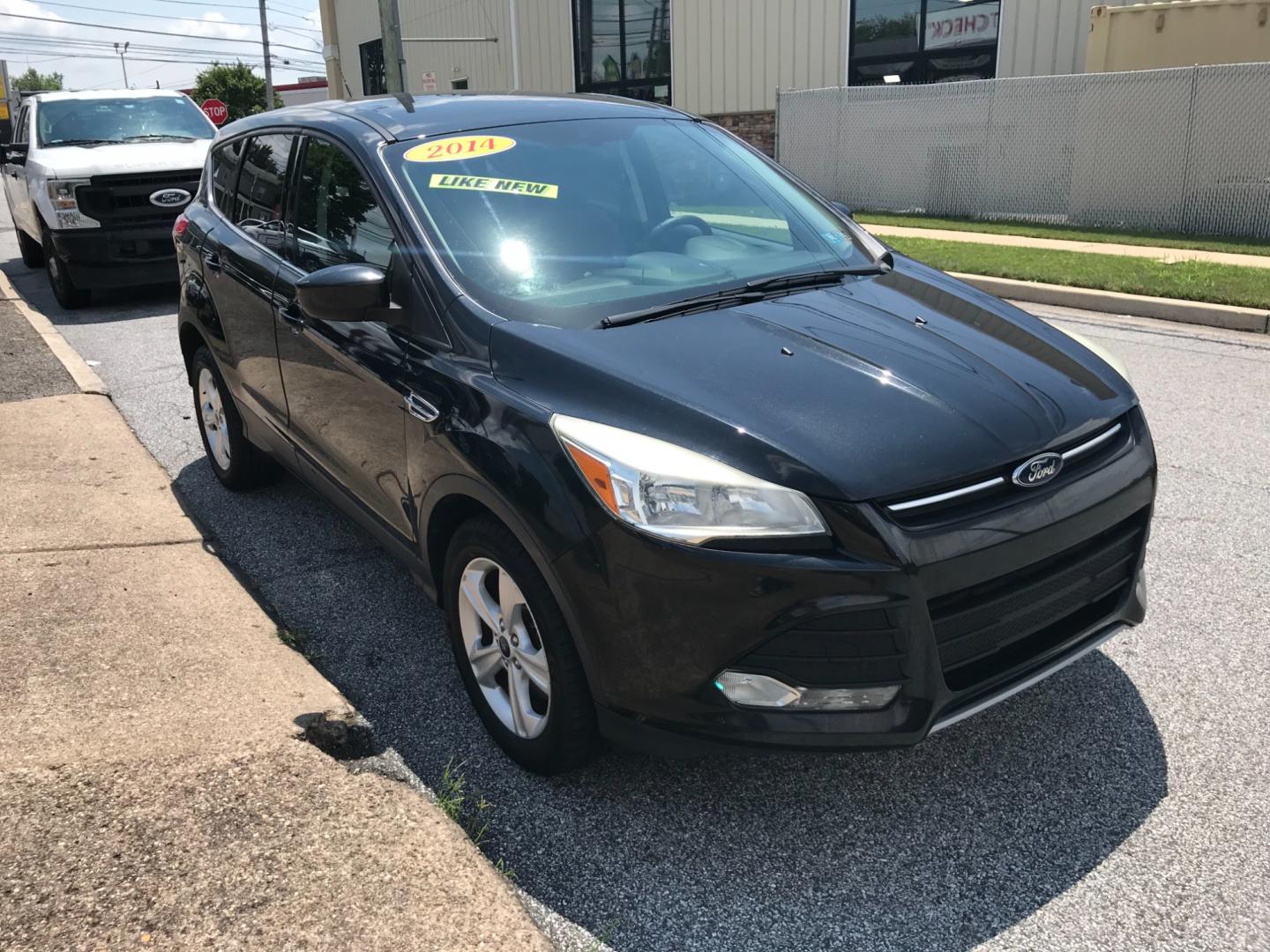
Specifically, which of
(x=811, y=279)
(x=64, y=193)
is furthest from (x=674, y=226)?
(x=64, y=193)

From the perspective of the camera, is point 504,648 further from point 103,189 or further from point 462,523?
point 103,189

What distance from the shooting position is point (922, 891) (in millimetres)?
2533

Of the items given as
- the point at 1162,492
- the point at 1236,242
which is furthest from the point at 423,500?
the point at 1236,242

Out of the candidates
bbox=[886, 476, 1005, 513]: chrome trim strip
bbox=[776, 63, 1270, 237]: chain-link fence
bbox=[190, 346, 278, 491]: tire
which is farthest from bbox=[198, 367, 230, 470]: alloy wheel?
bbox=[776, 63, 1270, 237]: chain-link fence

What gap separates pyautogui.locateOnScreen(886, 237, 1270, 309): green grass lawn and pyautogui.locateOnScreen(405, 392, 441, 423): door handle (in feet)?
23.2

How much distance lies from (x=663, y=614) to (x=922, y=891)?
0.90 m

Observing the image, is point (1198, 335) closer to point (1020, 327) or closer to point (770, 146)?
point (1020, 327)

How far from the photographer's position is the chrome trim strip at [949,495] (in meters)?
2.40

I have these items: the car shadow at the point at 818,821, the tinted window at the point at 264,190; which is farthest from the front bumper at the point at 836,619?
the tinted window at the point at 264,190

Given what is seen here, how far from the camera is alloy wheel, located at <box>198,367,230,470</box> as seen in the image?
520 cm

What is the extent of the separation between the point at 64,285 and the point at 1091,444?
10.5m

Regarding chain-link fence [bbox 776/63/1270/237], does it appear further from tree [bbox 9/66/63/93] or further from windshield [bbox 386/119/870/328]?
tree [bbox 9/66/63/93]

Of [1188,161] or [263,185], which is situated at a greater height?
[263,185]

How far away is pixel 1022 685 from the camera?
2.64 meters
